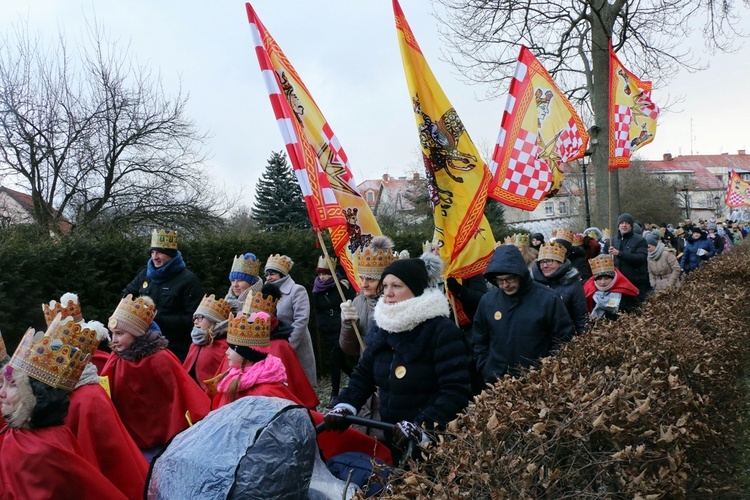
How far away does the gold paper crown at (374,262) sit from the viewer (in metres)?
5.48

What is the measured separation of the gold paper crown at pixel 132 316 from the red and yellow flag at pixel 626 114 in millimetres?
8524

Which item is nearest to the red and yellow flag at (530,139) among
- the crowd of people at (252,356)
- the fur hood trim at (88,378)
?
the crowd of people at (252,356)

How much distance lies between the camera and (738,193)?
34.2 meters

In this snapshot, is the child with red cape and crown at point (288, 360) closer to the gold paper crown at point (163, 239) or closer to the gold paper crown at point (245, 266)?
the gold paper crown at point (245, 266)

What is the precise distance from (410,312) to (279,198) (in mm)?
23674

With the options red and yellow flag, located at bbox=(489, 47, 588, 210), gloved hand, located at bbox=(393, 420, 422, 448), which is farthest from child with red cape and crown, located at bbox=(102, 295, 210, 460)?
red and yellow flag, located at bbox=(489, 47, 588, 210)

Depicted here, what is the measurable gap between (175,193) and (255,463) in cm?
1807

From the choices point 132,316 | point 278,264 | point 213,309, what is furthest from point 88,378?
point 278,264

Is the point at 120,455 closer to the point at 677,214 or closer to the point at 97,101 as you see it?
the point at 97,101

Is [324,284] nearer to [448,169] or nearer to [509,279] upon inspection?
[448,169]

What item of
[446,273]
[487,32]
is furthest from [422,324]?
[487,32]

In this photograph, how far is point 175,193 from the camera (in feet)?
63.0

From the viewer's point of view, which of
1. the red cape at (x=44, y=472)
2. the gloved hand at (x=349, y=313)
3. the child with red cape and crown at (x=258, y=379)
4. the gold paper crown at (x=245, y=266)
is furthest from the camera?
the gold paper crown at (x=245, y=266)

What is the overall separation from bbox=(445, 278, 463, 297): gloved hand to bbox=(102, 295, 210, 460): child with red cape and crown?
243 centimetres
